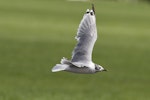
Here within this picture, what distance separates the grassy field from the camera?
70.1 ft

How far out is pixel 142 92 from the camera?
23.2 m

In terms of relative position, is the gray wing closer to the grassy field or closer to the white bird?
the white bird

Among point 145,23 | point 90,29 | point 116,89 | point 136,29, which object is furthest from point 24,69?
point 145,23

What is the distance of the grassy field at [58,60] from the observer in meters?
21.4

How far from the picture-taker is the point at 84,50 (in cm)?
436

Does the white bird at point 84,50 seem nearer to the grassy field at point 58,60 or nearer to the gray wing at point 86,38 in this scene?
the gray wing at point 86,38

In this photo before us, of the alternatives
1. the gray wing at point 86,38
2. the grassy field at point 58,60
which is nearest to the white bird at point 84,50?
the gray wing at point 86,38

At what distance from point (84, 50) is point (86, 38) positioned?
0.12 metres

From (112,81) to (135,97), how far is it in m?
4.93

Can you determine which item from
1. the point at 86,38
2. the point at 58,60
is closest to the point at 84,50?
the point at 86,38

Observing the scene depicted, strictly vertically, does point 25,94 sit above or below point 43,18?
below

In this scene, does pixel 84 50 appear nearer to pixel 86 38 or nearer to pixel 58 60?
pixel 86 38

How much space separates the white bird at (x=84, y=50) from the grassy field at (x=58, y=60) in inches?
25.6

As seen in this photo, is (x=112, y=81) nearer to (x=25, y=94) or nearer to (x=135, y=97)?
(x=135, y=97)
